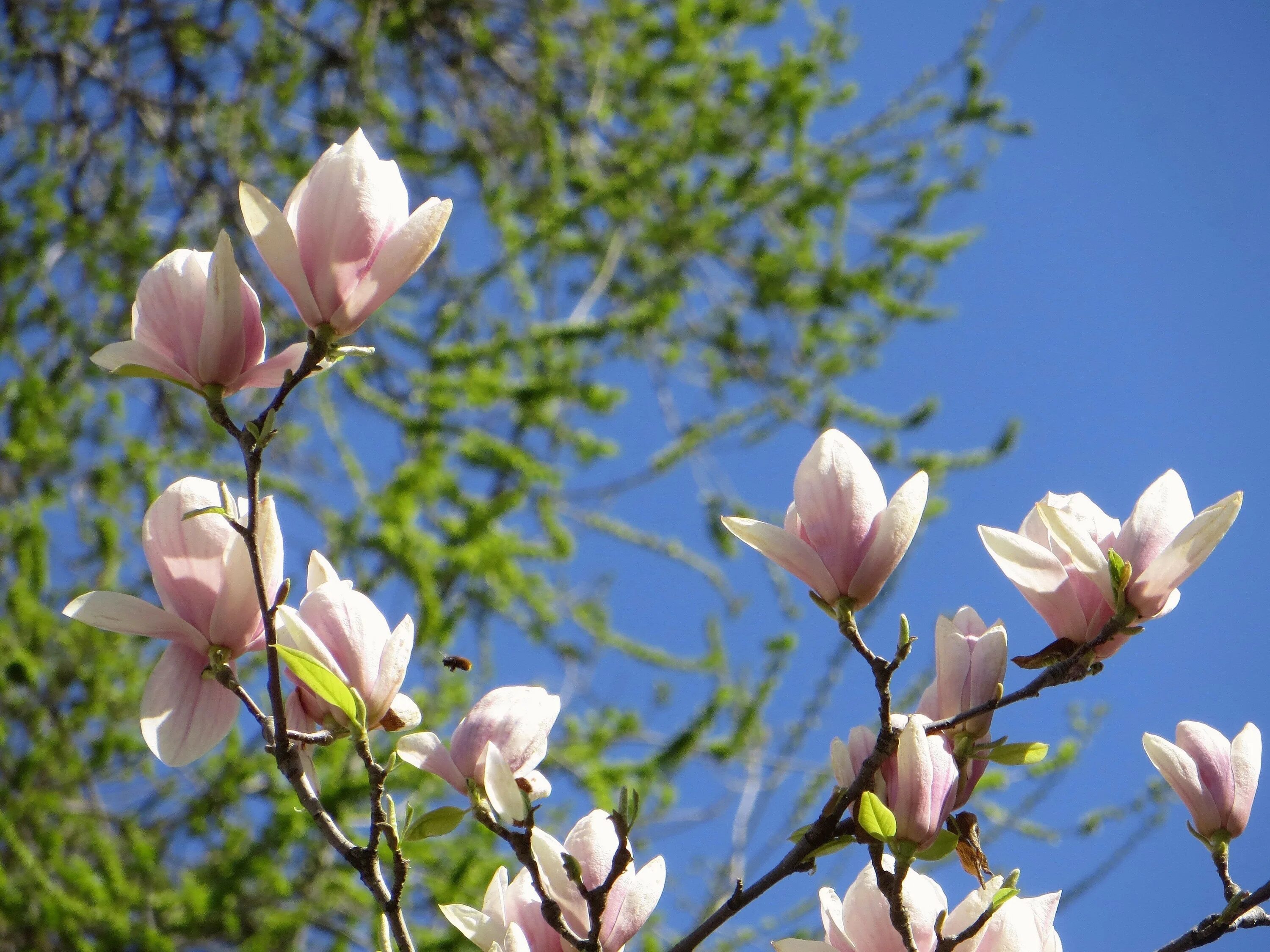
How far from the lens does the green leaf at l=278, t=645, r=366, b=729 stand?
551 millimetres

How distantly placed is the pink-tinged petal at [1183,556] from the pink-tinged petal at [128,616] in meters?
0.51

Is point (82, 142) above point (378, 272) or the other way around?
above

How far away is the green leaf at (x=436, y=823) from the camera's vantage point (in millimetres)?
602

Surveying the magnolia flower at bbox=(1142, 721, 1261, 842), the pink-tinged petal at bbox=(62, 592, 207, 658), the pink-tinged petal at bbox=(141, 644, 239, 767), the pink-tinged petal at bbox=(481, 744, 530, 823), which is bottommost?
the magnolia flower at bbox=(1142, 721, 1261, 842)

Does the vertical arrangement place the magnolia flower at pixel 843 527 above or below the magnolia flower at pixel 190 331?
below

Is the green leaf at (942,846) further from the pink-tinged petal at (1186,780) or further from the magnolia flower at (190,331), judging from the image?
the magnolia flower at (190,331)

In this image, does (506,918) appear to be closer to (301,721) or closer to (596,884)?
(596,884)

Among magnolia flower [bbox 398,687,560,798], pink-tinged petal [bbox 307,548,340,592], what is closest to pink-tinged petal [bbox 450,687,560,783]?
magnolia flower [bbox 398,687,560,798]

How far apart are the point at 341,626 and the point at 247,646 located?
76mm

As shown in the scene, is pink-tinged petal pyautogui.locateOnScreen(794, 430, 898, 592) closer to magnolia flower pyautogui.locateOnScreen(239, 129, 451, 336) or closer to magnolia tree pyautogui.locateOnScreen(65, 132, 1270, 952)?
magnolia tree pyautogui.locateOnScreen(65, 132, 1270, 952)

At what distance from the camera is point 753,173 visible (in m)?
2.42

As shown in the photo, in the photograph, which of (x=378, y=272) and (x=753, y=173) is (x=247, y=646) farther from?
(x=753, y=173)

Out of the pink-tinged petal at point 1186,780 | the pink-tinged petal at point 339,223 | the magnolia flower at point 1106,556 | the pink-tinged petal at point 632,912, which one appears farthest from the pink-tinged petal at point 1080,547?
the pink-tinged petal at point 339,223

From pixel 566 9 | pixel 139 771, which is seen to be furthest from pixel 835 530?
pixel 566 9
